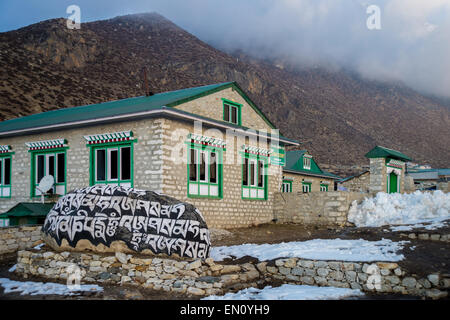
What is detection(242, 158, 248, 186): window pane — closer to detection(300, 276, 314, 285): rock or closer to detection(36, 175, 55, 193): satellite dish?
detection(36, 175, 55, 193): satellite dish

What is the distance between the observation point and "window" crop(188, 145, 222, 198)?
17625 millimetres

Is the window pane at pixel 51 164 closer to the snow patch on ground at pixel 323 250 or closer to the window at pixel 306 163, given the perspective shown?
the snow patch on ground at pixel 323 250

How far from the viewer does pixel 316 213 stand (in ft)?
65.7

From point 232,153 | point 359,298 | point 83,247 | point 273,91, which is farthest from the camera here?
point 273,91

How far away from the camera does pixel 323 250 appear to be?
37.4ft

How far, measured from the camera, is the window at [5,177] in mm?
20328

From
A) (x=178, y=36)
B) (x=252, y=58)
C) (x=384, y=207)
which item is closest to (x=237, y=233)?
(x=384, y=207)

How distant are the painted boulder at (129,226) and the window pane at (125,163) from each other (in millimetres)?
5410

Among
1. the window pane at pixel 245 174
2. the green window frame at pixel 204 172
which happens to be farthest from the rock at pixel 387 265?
the window pane at pixel 245 174

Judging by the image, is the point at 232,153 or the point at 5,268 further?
the point at 232,153

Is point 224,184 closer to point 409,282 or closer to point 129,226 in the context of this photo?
point 129,226

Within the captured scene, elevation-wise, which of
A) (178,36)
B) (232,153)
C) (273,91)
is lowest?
(232,153)
